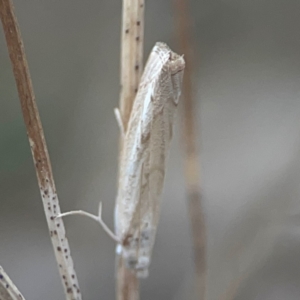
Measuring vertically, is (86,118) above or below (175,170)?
above

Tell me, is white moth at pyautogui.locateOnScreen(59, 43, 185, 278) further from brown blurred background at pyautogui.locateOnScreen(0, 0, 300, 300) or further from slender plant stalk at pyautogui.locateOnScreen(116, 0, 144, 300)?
brown blurred background at pyautogui.locateOnScreen(0, 0, 300, 300)

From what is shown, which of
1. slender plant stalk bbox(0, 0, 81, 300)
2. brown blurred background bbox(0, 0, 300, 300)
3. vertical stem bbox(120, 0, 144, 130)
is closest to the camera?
slender plant stalk bbox(0, 0, 81, 300)

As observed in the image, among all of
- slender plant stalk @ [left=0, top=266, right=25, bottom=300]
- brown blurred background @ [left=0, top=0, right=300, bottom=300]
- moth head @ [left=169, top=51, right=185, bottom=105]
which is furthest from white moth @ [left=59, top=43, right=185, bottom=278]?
brown blurred background @ [left=0, top=0, right=300, bottom=300]

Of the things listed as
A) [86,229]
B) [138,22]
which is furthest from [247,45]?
[138,22]

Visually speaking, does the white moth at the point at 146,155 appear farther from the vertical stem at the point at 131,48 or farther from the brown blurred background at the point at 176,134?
the brown blurred background at the point at 176,134

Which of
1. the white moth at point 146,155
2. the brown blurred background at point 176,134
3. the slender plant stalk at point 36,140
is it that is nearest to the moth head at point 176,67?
the white moth at point 146,155

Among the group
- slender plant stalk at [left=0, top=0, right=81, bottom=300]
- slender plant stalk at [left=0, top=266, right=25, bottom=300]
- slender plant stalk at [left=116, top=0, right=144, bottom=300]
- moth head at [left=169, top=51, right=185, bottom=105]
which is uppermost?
slender plant stalk at [left=116, top=0, right=144, bottom=300]

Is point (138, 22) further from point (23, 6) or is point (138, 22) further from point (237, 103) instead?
point (237, 103)
